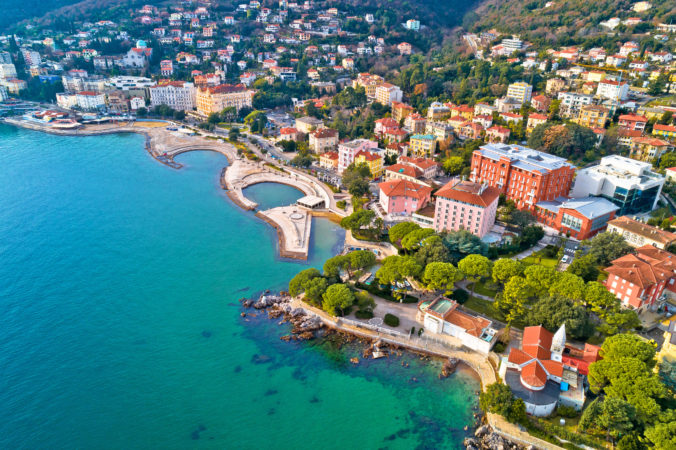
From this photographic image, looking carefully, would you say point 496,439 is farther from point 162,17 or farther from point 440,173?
point 162,17

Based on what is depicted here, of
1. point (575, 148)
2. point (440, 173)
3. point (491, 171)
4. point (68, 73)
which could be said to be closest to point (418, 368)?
point (491, 171)

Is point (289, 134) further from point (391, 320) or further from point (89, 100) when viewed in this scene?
point (89, 100)

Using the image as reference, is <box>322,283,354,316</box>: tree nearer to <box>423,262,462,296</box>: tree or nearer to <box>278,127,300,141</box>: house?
<box>423,262,462,296</box>: tree

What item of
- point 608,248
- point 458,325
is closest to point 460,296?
point 458,325

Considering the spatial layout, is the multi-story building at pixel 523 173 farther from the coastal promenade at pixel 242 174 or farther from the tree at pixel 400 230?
the coastal promenade at pixel 242 174

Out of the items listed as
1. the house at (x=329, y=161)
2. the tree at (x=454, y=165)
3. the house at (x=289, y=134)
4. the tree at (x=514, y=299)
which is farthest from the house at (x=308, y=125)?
the tree at (x=514, y=299)
